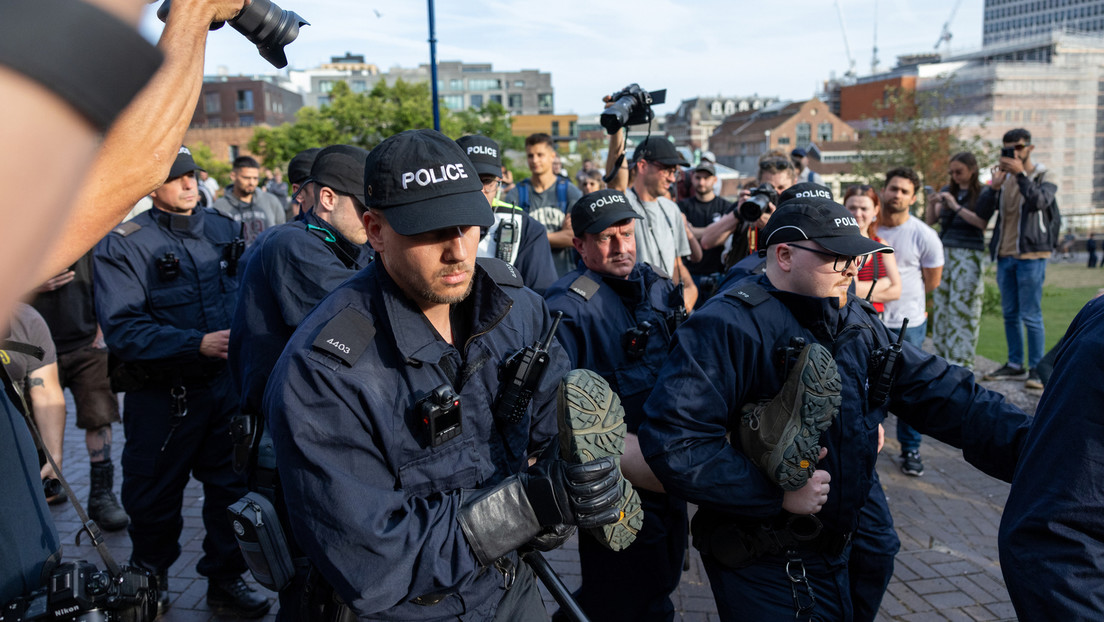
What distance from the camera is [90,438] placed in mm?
5664

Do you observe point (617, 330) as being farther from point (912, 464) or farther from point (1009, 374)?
point (1009, 374)

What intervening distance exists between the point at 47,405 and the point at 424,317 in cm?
295

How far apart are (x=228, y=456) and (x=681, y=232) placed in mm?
3859

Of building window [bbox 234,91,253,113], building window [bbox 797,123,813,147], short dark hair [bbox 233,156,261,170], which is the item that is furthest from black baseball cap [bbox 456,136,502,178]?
building window [bbox 797,123,813,147]

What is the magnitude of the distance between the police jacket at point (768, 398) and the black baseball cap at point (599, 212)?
4.04ft

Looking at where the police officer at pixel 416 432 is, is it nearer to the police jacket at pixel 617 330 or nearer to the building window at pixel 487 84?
the police jacket at pixel 617 330

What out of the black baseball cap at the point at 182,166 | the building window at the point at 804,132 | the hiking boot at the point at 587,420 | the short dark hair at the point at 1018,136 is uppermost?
the building window at the point at 804,132

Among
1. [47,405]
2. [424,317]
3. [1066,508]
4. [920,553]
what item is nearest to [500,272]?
[424,317]

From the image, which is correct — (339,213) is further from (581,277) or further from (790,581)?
(790,581)

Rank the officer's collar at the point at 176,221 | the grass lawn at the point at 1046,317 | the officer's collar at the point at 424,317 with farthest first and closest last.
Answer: the grass lawn at the point at 1046,317 < the officer's collar at the point at 176,221 < the officer's collar at the point at 424,317

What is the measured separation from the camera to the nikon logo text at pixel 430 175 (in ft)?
7.32

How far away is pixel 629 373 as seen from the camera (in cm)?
392

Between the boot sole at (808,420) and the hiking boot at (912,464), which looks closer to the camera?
the boot sole at (808,420)

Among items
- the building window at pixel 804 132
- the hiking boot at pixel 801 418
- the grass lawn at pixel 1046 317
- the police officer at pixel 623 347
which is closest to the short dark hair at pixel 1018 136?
the grass lawn at pixel 1046 317
